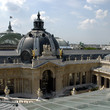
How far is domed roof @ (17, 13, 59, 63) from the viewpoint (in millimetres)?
43781

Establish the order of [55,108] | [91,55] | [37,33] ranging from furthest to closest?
[91,55] < [37,33] < [55,108]

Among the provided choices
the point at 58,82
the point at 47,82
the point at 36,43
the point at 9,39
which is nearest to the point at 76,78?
the point at 58,82

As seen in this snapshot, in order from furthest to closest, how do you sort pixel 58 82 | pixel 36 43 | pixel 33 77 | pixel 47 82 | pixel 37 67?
pixel 47 82 < pixel 36 43 < pixel 58 82 < pixel 33 77 < pixel 37 67

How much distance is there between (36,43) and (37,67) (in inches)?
315

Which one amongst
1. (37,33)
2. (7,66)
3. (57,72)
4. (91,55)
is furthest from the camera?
(91,55)

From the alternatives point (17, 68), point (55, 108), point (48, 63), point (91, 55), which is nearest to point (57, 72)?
point (48, 63)

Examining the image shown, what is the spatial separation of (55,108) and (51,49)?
32.1 meters

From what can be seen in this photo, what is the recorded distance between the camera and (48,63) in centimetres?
4166

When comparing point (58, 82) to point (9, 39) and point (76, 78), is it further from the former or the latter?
point (9, 39)

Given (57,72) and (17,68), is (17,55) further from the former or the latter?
(57,72)

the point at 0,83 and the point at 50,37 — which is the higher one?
the point at 50,37

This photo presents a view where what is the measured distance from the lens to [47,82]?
149 feet

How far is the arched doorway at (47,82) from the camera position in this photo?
4431 centimetres

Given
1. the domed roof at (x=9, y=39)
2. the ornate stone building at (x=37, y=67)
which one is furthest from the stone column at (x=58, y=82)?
the domed roof at (x=9, y=39)
